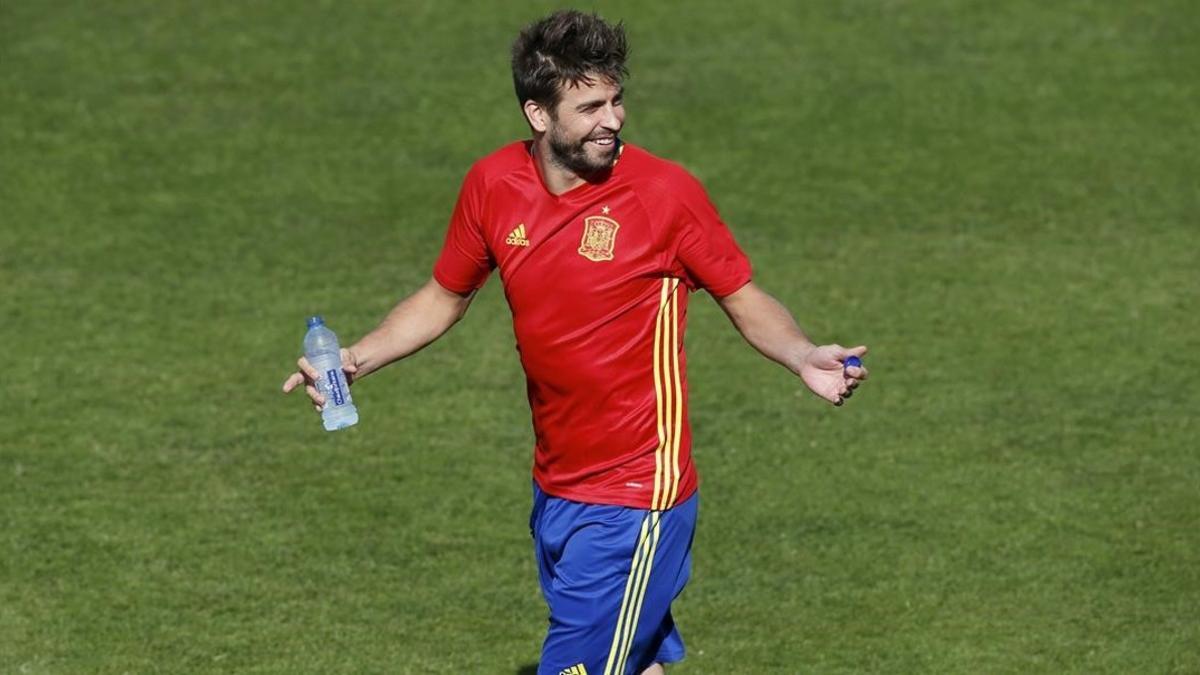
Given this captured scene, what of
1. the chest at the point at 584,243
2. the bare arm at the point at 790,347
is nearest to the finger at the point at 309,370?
the chest at the point at 584,243

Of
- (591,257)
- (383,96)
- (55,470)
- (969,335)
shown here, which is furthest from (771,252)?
(591,257)

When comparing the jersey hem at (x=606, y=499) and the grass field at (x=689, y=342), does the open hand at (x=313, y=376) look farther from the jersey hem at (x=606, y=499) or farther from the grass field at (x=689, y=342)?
the grass field at (x=689, y=342)

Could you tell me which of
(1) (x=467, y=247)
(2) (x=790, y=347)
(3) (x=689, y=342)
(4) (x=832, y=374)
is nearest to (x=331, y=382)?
(1) (x=467, y=247)

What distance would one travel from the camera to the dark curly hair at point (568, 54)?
617cm

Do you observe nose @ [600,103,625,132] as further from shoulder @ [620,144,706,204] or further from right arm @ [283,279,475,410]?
right arm @ [283,279,475,410]

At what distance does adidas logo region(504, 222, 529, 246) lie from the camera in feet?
21.0

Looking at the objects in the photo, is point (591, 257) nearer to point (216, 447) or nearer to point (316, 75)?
point (216, 447)

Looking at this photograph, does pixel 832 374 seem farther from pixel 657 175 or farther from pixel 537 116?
pixel 537 116

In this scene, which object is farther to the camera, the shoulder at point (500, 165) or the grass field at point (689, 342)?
the grass field at point (689, 342)

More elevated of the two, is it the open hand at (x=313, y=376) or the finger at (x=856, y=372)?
the open hand at (x=313, y=376)

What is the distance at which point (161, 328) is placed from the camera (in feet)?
38.2

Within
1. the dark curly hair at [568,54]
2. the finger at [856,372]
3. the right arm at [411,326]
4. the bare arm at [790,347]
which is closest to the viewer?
the finger at [856,372]

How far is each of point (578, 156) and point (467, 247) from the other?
59cm

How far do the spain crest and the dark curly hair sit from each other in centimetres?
38
